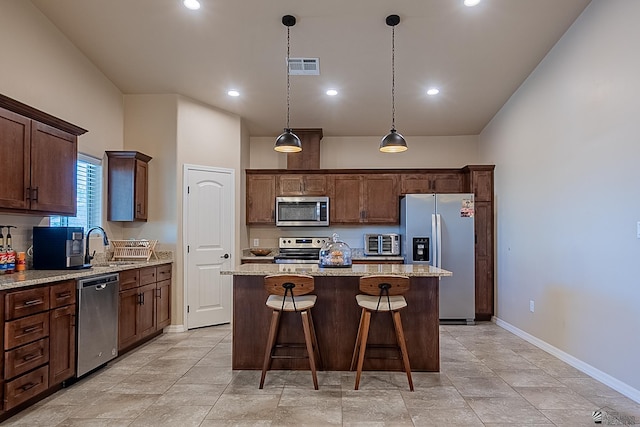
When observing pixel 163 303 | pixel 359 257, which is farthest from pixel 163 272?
pixel 359 257

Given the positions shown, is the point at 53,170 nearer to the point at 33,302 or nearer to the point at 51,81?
the point at 51,81

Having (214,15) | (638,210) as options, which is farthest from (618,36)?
(214,15)

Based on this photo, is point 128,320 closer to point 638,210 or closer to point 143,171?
point 143,171

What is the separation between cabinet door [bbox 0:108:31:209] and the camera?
2.97m

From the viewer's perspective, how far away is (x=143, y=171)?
200 inches

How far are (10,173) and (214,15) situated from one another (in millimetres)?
2234

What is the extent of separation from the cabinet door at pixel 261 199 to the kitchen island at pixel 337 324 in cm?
262

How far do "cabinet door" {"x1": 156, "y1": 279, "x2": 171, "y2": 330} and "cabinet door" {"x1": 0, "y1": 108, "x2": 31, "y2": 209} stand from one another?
6.45ft

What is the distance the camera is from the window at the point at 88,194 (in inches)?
174

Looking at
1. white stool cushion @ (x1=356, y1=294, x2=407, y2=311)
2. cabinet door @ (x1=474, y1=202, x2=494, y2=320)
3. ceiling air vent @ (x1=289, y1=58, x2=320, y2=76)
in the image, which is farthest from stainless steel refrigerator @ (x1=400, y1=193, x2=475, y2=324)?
white stool cushion @ (x1=356, y1=294, x2=407, y2=311)

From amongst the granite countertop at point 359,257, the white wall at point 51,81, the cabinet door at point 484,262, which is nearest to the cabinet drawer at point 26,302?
the white wall at point 51,81

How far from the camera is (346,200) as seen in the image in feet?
20.6

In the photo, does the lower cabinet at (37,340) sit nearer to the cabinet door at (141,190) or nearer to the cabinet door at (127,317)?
the cabinet door at (127,317)

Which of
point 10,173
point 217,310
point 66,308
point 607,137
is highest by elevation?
point 607,137
